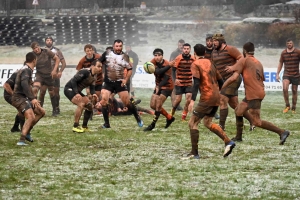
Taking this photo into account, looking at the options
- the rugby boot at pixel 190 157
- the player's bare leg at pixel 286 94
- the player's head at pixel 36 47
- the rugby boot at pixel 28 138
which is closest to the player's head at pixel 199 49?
the rugby boot at pixel 190 157

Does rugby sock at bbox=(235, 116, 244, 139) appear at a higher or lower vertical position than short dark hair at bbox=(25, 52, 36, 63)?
lower

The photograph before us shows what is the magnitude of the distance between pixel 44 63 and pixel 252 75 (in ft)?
24.7

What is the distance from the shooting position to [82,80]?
15.2 m

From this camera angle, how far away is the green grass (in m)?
8.70

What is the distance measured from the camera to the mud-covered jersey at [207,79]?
1127 centimetres

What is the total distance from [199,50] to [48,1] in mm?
45830

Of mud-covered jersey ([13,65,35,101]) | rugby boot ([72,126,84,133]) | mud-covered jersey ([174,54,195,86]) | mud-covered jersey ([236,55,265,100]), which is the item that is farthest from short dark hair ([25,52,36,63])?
mud-covered jersey ([174,54,195,86])

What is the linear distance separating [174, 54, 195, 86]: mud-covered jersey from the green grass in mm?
1704

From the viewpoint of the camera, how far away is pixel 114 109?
19328 millimetres

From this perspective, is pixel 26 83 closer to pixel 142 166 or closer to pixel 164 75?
pixel 142 166

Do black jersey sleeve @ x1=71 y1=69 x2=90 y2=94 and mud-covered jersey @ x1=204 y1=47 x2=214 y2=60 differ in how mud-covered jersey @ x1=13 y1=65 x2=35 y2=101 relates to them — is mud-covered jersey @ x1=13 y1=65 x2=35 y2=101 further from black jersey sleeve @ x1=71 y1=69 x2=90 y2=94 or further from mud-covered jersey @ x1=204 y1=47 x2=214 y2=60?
mud-covered jersey @ x1=204 y1=47 x2=214 y2=60

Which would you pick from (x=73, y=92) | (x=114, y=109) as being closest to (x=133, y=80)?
(x=114, y=109)

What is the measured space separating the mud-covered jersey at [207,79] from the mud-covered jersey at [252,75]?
4.30 feet

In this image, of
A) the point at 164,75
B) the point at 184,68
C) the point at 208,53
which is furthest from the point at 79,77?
the point at 208,53
